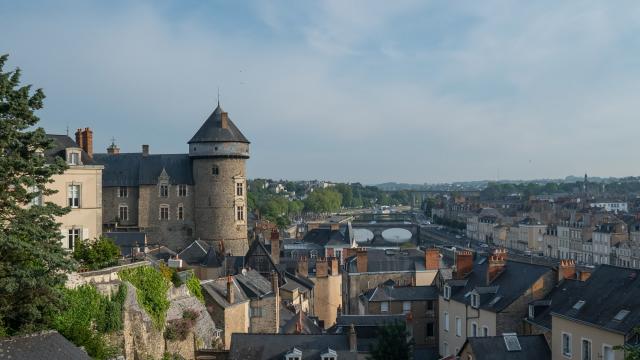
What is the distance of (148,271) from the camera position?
80.2 ft

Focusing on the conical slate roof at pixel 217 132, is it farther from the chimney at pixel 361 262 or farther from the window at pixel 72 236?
the window at pixel 72 236

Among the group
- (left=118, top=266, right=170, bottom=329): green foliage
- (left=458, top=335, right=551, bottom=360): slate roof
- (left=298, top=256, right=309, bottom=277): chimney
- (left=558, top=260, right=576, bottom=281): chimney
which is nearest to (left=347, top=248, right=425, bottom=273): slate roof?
(left=298, top=256, right=309, bottom=277): chimney

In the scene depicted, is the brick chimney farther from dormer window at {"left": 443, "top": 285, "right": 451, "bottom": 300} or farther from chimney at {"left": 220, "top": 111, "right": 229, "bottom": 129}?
dormer window at {"left": 443, "top": 285, "right": 451, "bottom": 300}

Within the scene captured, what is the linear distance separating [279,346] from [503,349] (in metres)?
7.86

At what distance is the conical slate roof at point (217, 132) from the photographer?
48.1m

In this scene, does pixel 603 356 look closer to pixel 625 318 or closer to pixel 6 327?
pixel 625 318

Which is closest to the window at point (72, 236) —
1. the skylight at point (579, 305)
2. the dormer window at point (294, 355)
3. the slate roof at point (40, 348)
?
the dormer window at point (294, 355)

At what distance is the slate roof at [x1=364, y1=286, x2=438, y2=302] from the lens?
130 ft

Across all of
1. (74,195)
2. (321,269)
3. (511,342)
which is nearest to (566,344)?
(511,342)

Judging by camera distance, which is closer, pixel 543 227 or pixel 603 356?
pixel 603 356

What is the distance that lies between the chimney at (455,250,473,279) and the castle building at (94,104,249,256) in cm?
1741

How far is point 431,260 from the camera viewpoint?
165 ft

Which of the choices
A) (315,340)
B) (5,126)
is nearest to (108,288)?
(5,126)

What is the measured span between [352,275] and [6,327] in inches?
1303
